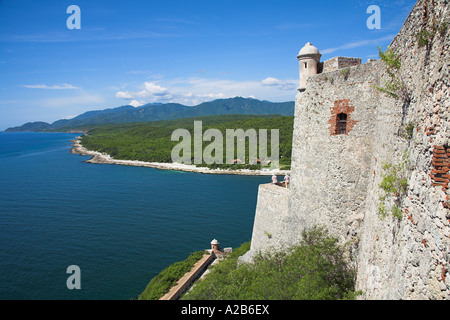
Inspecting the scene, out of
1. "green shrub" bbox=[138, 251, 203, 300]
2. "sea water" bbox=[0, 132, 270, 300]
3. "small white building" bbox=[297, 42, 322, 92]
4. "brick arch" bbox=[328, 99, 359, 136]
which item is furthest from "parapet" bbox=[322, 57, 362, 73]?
"sea water" bbox=[0, 132, 270, 300]

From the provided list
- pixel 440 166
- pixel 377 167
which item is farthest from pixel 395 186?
pixel 377 167

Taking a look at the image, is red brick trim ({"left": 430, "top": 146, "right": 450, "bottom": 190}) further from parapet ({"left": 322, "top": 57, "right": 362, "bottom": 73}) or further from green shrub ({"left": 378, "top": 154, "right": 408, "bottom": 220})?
parapet ({"left": 322, "top": 57, "right": 362, "bottom": 73})

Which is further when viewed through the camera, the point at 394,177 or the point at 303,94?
the point at 303,94

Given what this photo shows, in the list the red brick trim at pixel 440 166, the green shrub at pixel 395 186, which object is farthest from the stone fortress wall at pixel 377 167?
the green shrub at pixel 395 186

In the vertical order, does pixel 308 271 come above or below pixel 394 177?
below

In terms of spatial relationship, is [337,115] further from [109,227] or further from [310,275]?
[109,227]

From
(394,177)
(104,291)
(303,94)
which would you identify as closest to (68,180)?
(104,291)
